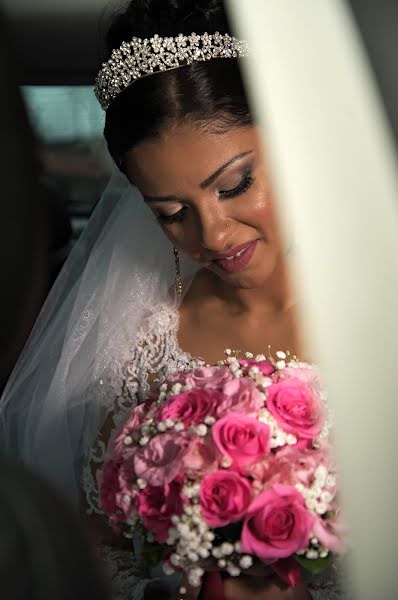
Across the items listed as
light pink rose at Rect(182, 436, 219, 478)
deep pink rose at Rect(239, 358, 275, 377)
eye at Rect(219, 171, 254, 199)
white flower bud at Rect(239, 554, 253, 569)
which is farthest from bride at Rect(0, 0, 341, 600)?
deep pink rose at Rect(239, 358, 275, 377)

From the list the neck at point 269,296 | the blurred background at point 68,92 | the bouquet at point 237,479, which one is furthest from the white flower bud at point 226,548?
the neck at point 269,296

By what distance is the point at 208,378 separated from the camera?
1316 mm

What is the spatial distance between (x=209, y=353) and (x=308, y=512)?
91 cm

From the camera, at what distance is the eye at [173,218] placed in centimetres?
174

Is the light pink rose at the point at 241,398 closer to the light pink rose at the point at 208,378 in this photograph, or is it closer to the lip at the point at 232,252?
the light pink rose at the point at 208,378

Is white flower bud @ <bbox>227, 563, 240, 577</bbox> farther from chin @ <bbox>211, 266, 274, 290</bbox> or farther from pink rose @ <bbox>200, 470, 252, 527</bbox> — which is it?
chin @ <bbox>211, 266, 274, 290</bbox>

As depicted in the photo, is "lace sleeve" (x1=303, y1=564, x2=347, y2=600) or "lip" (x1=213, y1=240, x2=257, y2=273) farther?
"lip" (x1=213, y1=240, x2=257, y2=273)

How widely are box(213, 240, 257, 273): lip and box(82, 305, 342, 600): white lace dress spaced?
31 centimetres

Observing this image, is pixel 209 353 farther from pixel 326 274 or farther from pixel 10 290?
pixel 10 290

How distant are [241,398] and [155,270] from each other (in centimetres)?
106

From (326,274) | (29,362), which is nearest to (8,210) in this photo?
(326,274)

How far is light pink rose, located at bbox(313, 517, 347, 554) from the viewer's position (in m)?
1.15

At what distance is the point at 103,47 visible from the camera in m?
1.95

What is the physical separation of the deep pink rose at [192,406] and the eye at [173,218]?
1.86 feet
